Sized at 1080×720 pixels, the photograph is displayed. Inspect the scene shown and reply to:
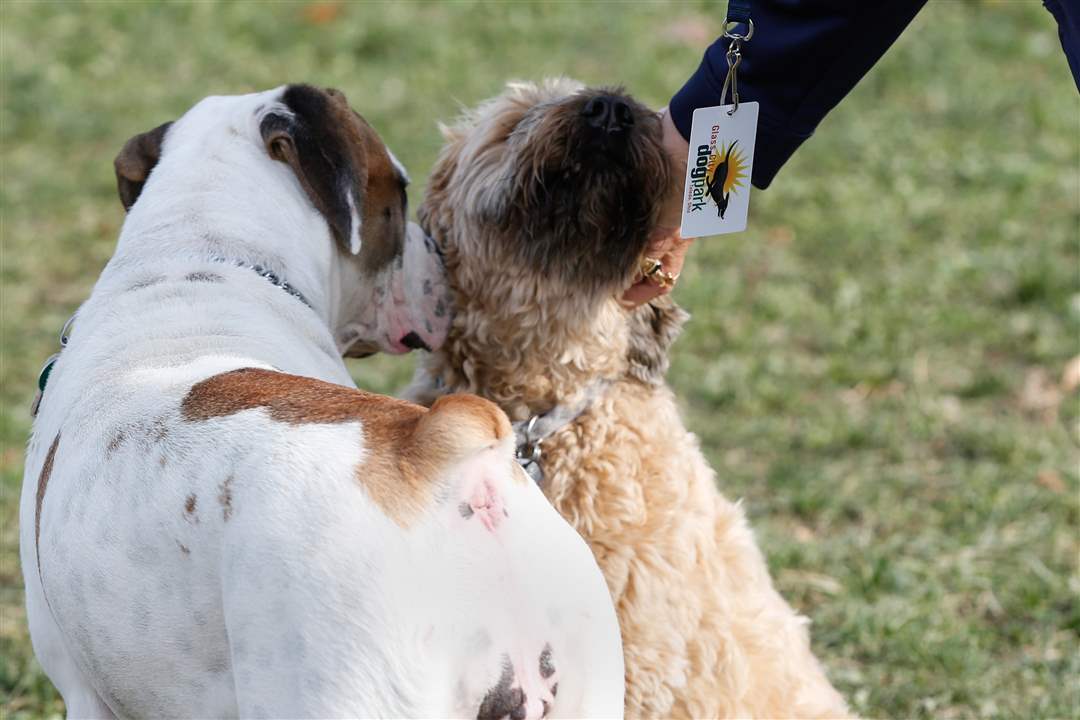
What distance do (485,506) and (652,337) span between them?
5.00ft

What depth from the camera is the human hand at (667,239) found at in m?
3.09

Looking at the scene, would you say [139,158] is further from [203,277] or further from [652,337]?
[652,337]

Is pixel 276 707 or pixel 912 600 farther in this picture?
pixel 912 600

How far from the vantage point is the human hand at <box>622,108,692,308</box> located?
3.09 m

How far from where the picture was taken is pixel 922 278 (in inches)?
250

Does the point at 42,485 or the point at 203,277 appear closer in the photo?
the point at 42,485

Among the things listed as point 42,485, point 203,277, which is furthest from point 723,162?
point 42,485

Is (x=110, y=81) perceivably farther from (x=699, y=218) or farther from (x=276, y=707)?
(x=276, y=707)

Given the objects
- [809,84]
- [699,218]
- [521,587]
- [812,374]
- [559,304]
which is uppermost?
[809,84]

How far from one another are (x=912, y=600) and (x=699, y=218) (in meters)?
2.04

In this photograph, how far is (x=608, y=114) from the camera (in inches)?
119

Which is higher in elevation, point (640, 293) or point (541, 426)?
point (640, 293)

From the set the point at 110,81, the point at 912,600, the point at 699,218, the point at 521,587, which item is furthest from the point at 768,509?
the point at 110,81

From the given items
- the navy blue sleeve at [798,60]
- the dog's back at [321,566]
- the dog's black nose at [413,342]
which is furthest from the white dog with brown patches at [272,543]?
the navy blue sleeve at [798,60]
